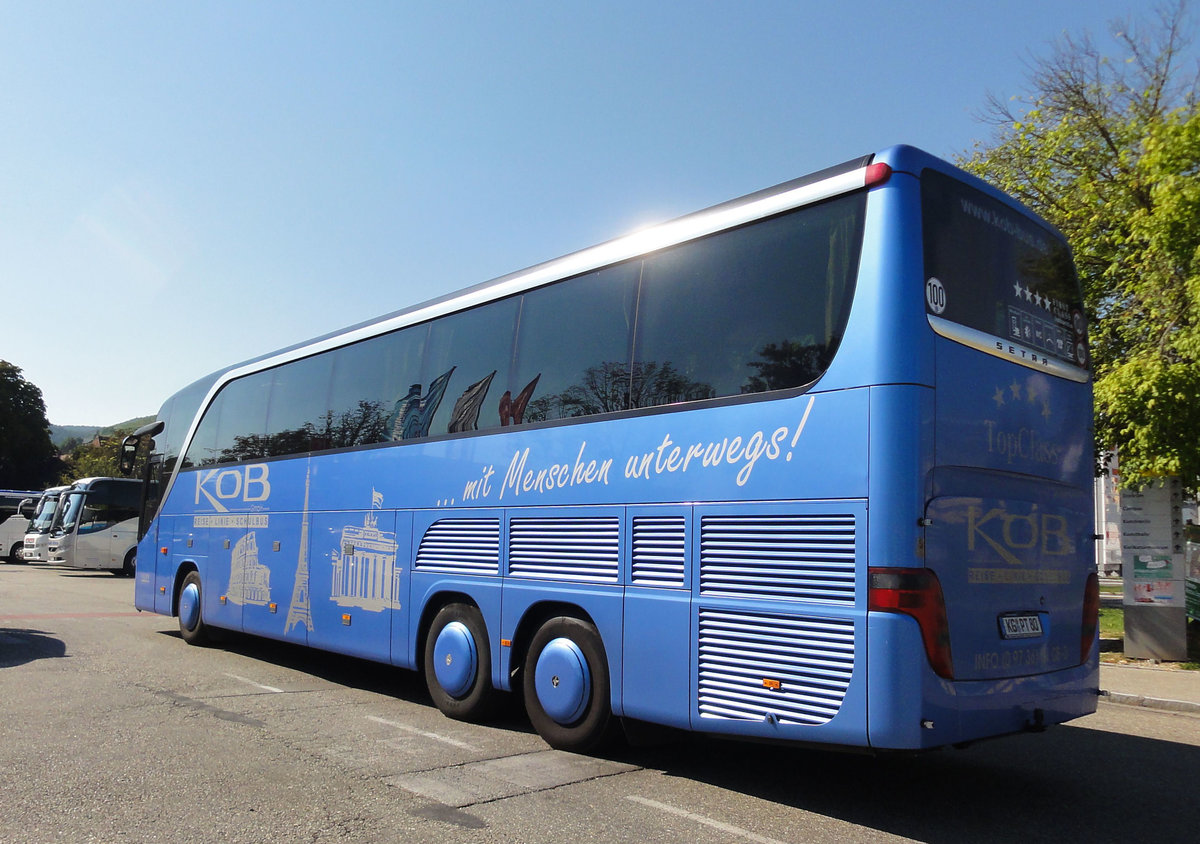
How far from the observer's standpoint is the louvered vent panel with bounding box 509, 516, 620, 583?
6.92m

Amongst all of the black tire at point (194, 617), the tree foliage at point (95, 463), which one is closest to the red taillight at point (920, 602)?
the black tire at point (194, 617)

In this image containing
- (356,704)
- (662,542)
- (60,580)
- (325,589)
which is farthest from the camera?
(60,580)

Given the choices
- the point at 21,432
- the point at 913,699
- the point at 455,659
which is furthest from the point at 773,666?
the point at 21,432

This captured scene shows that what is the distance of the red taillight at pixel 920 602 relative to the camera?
5.09m

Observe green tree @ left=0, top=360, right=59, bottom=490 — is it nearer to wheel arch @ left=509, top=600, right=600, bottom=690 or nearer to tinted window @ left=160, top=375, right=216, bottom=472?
tinted window @ left=160, top=375, right=216, bottom=472

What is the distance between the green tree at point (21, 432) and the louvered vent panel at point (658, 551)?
7066 centimetres

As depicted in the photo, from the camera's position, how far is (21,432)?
65688 mm

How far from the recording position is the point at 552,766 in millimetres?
6676

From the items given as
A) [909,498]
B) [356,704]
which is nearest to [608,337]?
[909,498]

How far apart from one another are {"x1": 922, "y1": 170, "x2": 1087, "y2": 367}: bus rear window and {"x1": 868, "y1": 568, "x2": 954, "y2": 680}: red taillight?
1516mm

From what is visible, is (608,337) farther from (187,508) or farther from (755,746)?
(187,508)

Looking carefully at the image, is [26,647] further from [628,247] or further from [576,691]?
[628,247]

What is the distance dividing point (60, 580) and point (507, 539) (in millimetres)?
24922

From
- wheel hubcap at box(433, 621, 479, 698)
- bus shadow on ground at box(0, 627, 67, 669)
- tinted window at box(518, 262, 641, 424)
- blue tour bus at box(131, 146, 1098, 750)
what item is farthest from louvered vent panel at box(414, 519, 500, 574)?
bus shadow on ground at box(0, 627, 67, 669)
